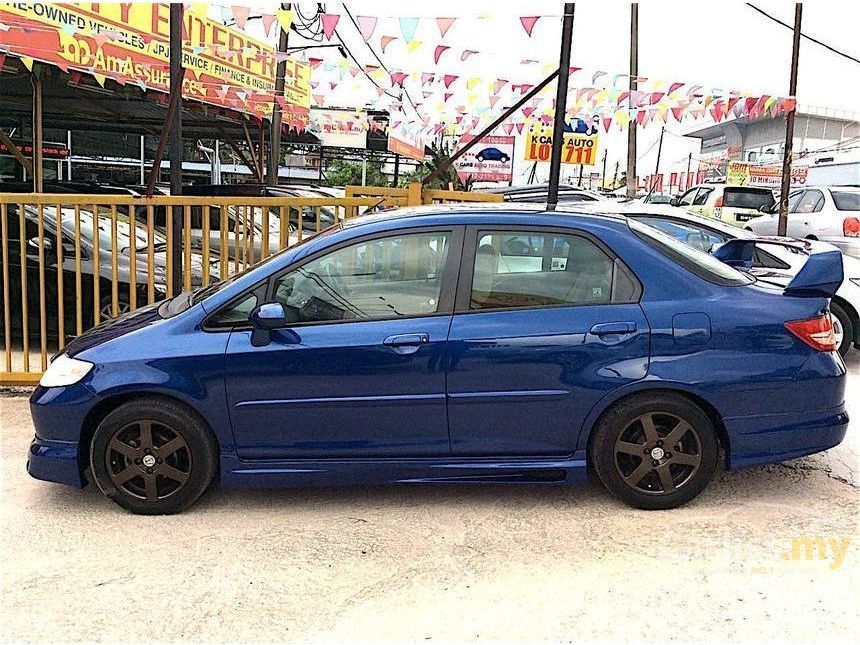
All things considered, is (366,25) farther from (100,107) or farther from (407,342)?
(100,107)

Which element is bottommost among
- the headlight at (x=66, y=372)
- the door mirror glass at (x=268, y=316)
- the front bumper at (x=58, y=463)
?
the front bumper at (x=58, y=463)

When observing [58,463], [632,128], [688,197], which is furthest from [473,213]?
[688,197]

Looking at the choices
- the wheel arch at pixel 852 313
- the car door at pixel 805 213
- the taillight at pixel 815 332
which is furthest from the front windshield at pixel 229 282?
the car door at pixel 805 213

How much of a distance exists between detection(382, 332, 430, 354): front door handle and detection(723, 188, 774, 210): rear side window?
13.9 m

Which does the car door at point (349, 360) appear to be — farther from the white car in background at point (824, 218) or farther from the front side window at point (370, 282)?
the white car in background at point (824, 218)

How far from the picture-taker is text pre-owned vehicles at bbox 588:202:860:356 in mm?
6871

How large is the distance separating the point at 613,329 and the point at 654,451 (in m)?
0.65

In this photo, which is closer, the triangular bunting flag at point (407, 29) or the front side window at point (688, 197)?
the triangular bunting flag at point (407, 29)

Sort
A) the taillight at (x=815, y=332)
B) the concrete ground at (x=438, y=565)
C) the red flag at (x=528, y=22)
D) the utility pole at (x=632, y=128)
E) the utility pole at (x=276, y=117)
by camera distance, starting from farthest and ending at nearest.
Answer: the utility pole at (x=632, y=128) < the utility pole at (x=276, y=117) < the red flag at (x=528, y=22) < the taillight at (x=815, y=332) < the concrete ground at (x=438, y=565)

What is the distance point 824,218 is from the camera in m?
12.0

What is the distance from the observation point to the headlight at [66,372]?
3.83 m

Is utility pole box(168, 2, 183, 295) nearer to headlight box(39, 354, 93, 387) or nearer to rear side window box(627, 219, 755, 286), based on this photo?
headlight box(39, 354, 93, 387)

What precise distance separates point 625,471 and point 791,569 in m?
0.85

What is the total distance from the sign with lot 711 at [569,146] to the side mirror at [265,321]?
53.1ft
